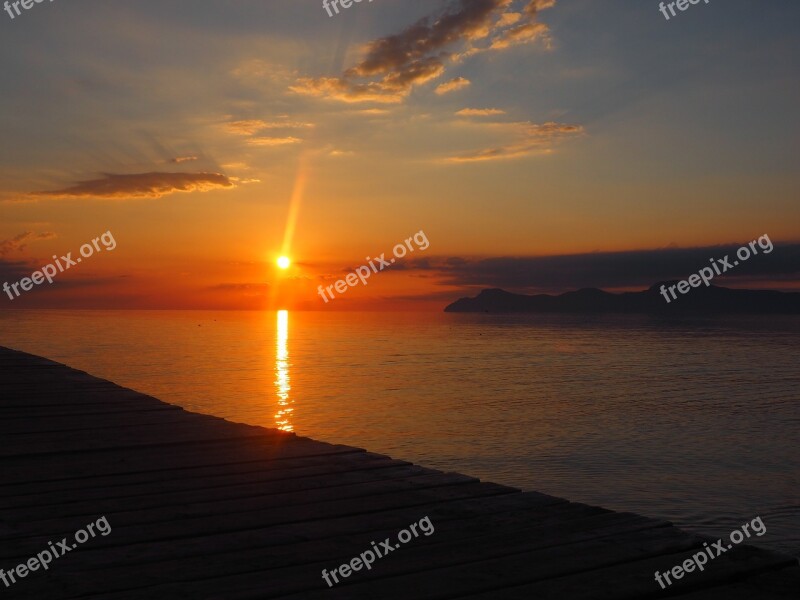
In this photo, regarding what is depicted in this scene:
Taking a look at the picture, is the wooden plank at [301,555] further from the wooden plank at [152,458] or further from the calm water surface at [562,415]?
the calm water surface at [562,415]

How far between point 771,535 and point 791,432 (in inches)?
555

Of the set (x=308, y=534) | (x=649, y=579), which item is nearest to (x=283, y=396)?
(x=308, y=534)

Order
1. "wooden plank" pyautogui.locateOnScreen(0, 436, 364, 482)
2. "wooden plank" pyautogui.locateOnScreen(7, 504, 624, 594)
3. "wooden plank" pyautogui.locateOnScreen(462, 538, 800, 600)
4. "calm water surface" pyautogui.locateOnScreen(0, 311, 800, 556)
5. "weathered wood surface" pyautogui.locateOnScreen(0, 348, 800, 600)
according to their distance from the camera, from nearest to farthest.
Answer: "wooden plank" pyautogui.locateOnScreen(462, 538, 800, 600) < "weathered wood surface" pyautogui.locateOnScreen(0, 348, 800, 600) < "wooden plank" pyautogui.locateOnScreen(7, 504, 624, 594) < "wooden plank" pyautogui.locateOnScreen(0, 436, 364, 482) < "calm water surface" pyautogui.locateOnScreen(0, 311, 800, 556)

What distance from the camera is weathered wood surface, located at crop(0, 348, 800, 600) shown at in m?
4.02

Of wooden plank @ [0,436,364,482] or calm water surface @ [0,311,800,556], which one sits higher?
wooden plank @ [0,436,364,482]

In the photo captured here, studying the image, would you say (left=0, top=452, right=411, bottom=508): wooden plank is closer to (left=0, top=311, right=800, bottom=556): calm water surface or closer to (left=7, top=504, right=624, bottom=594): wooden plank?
(left=7, top=504, right=624, bottom=594): wooden plank

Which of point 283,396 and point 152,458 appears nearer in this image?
point 152,458

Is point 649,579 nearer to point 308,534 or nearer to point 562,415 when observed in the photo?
point 308,534

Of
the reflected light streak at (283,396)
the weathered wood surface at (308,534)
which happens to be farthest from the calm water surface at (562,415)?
the weathered wood surface at (308,534)

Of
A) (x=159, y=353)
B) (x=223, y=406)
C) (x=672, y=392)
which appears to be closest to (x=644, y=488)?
(x=223, y=406)

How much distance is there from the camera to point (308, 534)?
495 cm

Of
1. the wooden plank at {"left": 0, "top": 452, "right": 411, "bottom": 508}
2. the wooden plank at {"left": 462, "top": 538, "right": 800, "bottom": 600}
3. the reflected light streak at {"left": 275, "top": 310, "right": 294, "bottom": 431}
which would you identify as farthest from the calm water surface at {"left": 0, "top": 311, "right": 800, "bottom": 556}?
the wooden plank at {"left": 462, "top": 538, "right": 800, "bottom": 600}

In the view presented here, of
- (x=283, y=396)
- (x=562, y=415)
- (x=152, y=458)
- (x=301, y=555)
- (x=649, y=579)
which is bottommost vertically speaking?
(x=562, y=415)

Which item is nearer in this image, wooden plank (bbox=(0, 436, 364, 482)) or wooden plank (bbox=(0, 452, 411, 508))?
wooden plank (bbox=(0, 452, 411, 508))
